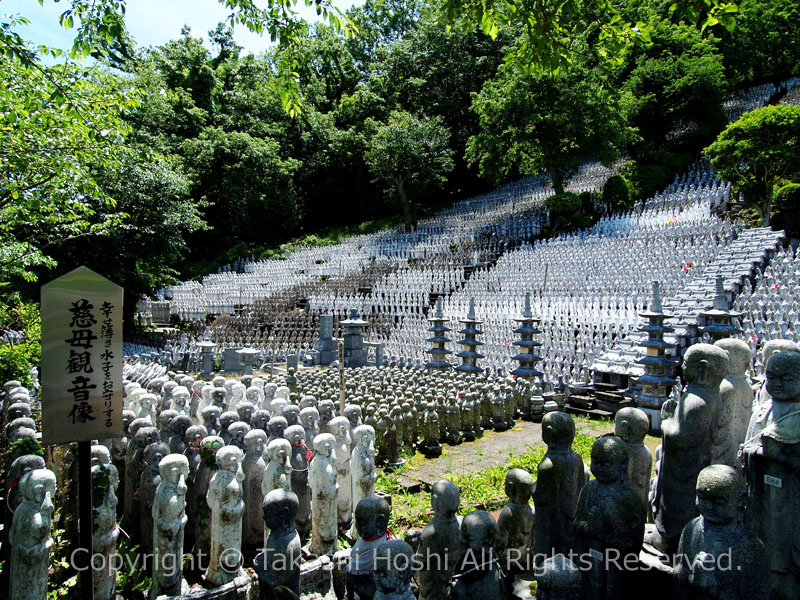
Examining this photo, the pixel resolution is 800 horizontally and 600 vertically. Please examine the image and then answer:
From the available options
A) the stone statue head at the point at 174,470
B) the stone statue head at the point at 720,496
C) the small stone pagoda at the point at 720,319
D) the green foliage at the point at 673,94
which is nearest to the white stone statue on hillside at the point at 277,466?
the stone statue head at the point at 174,470

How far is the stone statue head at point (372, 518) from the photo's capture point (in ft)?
10.5

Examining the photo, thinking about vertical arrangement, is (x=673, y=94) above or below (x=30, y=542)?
above

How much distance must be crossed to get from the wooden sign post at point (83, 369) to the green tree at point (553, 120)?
2331cm

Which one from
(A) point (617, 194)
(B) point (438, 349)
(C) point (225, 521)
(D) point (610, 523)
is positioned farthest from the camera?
(A) point (617, 194)

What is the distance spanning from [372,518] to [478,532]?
2.05ft

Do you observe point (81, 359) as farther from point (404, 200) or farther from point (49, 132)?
point (404, 200)

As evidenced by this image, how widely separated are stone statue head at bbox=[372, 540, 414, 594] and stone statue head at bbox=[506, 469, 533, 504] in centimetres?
131

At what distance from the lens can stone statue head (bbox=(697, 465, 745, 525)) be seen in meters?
2.68

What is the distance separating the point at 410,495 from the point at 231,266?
28.0m

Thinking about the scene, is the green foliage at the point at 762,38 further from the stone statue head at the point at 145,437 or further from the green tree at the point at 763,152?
the stone statue head at the point at 145,437

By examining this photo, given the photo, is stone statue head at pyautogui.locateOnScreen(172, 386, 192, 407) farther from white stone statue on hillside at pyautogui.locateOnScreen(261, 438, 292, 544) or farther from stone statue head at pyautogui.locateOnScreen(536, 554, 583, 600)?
stone statue head at pyautogui.locateOnScreen(536, 554, 583, 600)

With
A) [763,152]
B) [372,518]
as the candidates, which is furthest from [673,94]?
[372,518]

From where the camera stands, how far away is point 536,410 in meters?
10.0

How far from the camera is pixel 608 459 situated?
333cm
